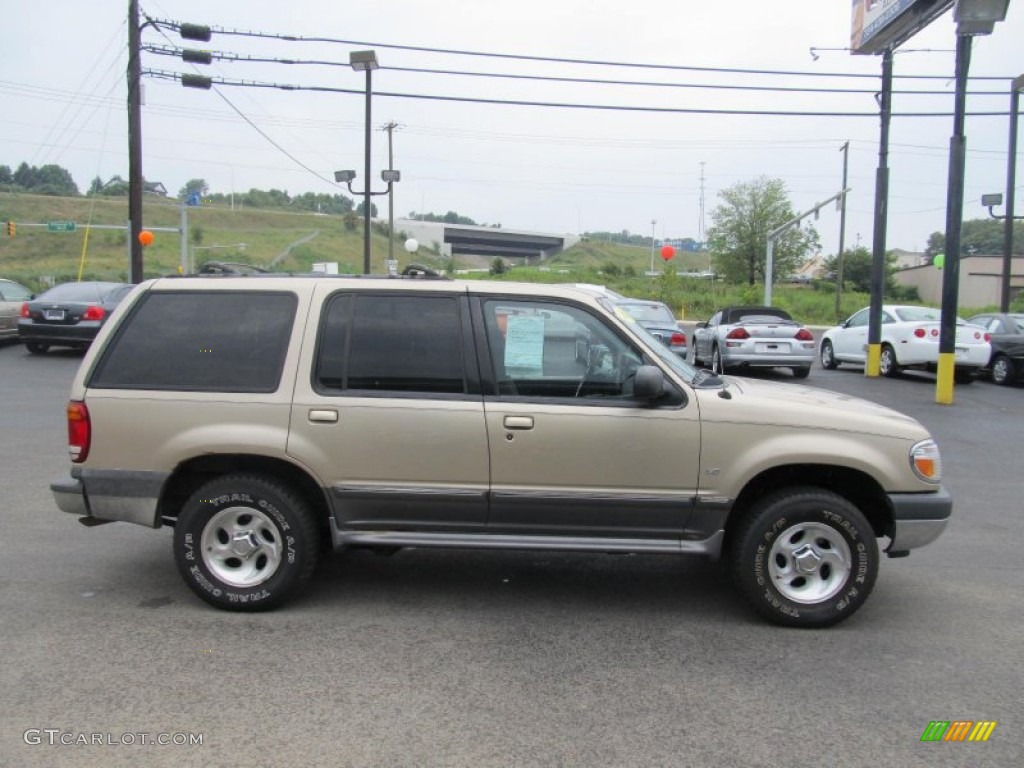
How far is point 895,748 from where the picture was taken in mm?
3342

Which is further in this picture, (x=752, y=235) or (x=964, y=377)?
(x=752, y=235)

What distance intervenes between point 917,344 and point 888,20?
6749 millimetres

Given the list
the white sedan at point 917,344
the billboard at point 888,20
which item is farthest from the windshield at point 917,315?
the billboard at point 888,20

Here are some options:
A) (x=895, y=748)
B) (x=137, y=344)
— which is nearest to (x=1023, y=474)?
(x=895, y=748)

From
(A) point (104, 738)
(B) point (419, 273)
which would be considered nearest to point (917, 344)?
(B) point (419, 273)

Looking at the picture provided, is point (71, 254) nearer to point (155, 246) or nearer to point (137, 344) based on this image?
point (155, 246)

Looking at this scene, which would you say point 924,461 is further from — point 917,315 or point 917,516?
point 917,315

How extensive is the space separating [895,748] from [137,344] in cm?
425

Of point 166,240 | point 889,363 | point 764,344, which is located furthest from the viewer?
point 166,240

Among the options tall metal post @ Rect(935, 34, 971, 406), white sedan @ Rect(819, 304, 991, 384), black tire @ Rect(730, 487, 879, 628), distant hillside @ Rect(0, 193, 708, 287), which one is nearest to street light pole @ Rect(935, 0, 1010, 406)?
tall metal post @ Rect(935, 34, 971, 406)

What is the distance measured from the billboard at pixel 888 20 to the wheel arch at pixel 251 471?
16674 mm

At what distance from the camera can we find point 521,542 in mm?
4594

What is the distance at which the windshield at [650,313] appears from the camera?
1666 cm

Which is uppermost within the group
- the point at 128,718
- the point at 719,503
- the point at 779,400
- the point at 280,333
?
the point at 280,333
